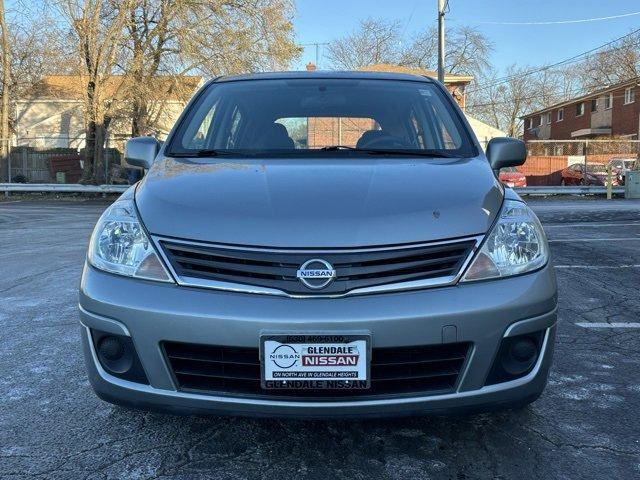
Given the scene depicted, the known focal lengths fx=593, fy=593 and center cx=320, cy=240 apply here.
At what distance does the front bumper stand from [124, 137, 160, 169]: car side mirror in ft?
3.75

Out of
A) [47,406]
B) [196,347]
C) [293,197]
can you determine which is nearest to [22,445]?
[47,406]

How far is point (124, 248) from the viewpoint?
228cm

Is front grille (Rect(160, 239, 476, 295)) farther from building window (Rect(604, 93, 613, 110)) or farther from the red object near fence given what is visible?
building window (Rect(604, 93, 613, 110))

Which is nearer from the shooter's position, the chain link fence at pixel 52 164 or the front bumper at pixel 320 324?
the front bumper at pixel 320 324

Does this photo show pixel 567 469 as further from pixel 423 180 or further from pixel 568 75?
pixel 568 75

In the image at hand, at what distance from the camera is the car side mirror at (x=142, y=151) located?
10.4ft

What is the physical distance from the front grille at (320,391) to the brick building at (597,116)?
39.6 meters

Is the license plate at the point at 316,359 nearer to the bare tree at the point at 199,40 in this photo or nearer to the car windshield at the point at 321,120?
the car windshield at the point at 321,120

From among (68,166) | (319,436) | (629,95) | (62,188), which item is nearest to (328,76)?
(319,436)

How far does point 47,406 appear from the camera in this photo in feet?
9.27

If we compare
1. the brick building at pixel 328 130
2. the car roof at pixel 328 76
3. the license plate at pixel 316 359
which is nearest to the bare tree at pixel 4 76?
the car roof at pixel 328 76

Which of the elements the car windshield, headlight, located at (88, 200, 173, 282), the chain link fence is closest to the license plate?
headlight, located at (88, 200, 173, 282)

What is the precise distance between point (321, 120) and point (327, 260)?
165 centimetres

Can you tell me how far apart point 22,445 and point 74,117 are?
37.8 metres
